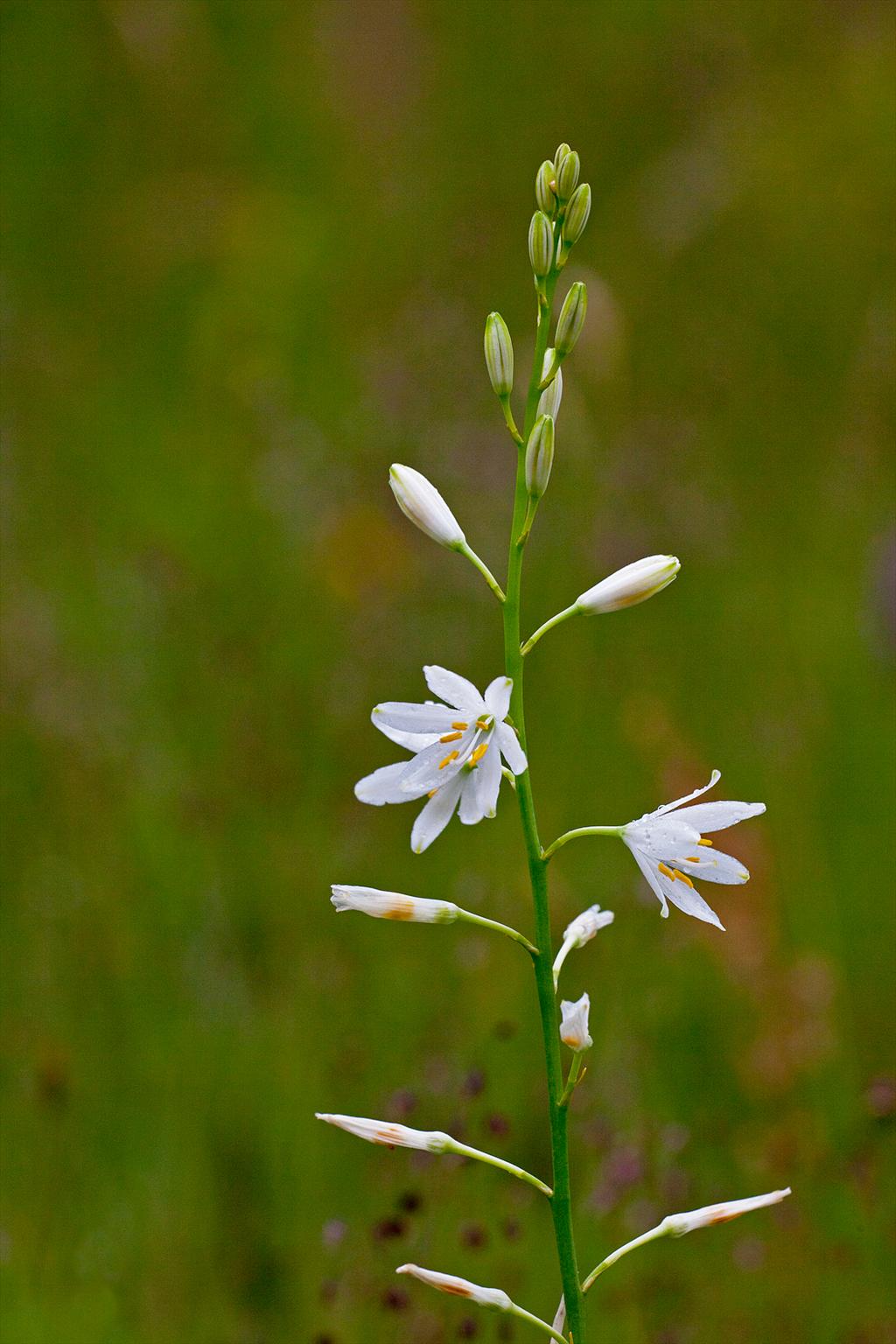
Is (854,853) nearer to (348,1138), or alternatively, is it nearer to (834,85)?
(348,1138)

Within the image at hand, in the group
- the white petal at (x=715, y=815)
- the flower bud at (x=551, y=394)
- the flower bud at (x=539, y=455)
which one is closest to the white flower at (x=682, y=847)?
the white petal at (x=715, y=815)

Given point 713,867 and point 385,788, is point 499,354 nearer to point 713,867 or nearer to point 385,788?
point 385,788

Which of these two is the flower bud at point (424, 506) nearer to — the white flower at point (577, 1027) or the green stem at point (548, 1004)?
the green stem at point (548, 1004)

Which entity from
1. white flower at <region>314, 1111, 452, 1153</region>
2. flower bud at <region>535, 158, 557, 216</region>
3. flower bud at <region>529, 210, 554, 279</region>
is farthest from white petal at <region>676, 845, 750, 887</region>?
flower bud at <region>535, 158, 557, 216</region>

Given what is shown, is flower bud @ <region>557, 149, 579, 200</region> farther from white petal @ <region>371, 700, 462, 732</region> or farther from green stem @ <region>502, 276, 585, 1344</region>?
white petal @ <region>371, 700, 462, 732</region>

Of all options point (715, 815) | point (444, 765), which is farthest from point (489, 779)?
point (715, 815)
